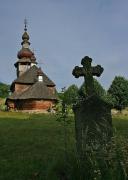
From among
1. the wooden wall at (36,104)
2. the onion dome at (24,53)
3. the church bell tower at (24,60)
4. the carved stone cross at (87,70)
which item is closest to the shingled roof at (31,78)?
the wooden wall at (36,104)

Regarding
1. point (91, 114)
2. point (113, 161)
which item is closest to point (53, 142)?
point (91, 114)

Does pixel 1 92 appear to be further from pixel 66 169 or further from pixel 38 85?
pixel 66 169

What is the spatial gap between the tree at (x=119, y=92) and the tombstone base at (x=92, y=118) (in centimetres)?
6971

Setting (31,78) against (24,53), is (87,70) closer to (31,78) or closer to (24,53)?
(31,78)

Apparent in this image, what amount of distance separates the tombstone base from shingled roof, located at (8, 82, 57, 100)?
1819 inches

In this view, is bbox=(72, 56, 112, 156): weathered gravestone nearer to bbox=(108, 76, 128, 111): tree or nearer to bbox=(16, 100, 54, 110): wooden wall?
bbox=(16, 100, 54, 110): wooden wall

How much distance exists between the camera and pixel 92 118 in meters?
10.8

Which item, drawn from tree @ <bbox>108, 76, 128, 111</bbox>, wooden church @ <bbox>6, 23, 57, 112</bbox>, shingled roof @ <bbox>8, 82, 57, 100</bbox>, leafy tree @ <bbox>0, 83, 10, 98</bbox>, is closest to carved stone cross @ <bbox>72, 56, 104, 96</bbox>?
wooden church @ <bbox>6, 23, 57, 112</bbox>

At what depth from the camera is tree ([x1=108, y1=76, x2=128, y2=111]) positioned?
81.6 metres

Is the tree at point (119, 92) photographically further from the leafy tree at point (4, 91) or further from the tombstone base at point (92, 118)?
the tombstone base at point (92, 118)

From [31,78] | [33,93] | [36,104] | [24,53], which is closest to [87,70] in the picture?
[36,104]

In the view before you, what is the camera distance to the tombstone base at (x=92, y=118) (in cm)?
1051

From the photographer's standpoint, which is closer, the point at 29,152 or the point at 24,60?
the point at 29,152

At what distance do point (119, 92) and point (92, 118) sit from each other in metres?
72.4
